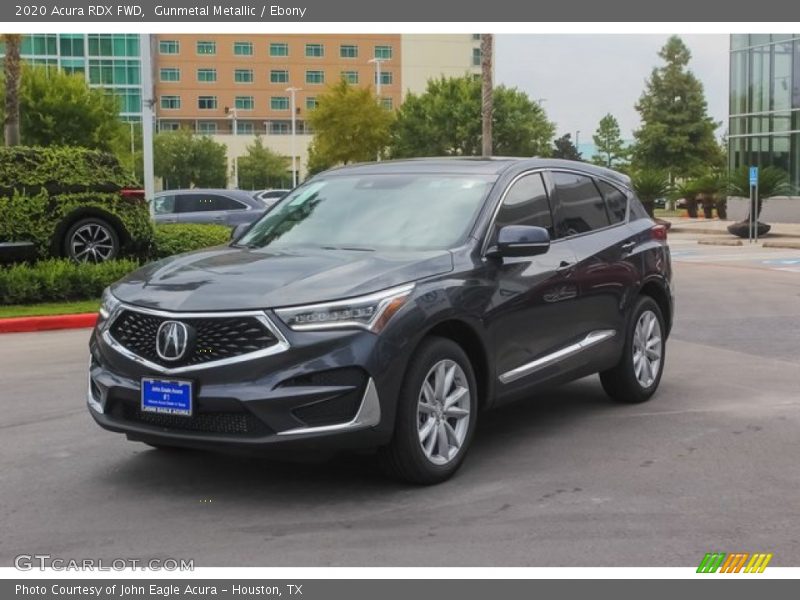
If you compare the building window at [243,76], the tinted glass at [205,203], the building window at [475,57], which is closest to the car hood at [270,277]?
the tinted glass at [205,203]

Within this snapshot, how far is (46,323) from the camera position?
12281 mm

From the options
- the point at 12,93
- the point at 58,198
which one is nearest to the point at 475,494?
the point at 58,198

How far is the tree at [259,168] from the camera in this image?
90.4m

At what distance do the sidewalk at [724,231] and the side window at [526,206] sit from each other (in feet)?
76.3

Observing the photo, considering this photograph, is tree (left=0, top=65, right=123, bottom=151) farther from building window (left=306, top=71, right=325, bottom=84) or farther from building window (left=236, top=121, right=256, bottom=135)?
building window (left=306, top=71, right=325, bottom=84)

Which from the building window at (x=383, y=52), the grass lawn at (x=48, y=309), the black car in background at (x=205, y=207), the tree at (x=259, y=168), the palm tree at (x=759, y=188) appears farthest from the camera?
the building window at (x=383, y=52)

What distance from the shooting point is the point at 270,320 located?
495cm

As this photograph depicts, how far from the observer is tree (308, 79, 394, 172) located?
204 feet

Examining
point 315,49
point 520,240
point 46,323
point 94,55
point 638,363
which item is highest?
point 315,49

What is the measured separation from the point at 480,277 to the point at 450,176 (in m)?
0.95

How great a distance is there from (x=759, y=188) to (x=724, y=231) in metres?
3.26

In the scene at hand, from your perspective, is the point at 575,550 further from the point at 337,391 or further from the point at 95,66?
the point at 95,66

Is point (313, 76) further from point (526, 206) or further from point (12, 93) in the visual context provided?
point (526, 206)

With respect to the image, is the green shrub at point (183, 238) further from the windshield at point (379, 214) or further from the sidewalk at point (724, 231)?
the sidewalk at point (724, 231)
